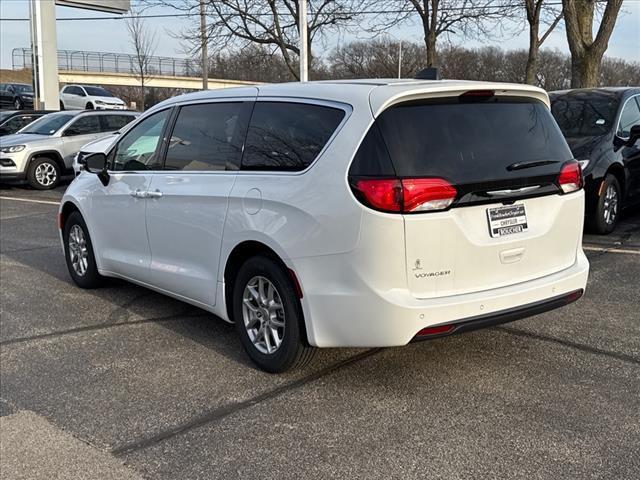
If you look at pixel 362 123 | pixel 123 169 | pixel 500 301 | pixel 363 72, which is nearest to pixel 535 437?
pixel 500 301

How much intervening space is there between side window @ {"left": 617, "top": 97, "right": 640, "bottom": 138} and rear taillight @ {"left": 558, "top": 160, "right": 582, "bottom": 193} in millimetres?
4817

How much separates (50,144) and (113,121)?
1646mm

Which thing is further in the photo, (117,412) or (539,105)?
(539,105)

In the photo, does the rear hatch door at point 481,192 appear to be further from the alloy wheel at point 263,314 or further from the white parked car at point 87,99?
the white parked car at point 87,99

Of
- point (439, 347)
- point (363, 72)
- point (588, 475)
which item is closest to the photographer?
point (588, 475)

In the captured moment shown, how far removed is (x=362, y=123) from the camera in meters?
3.59

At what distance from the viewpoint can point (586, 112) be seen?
28.7ft

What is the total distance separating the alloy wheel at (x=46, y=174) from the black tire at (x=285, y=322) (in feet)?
39.6

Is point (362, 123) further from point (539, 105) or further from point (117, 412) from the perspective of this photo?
point (117, 412)

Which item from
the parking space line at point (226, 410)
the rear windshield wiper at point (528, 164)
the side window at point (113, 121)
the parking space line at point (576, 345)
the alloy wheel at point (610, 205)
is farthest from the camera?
the side window at point (113, 121)

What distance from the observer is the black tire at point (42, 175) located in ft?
48.3

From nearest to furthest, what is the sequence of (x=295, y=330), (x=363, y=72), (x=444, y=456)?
(x=444, y=456) < (x=295, y=330) < (x=363, y=72)

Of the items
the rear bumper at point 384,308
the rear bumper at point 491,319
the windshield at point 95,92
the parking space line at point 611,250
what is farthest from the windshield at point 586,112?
the windshield at point 95,92

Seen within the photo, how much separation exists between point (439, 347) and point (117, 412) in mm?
2101
